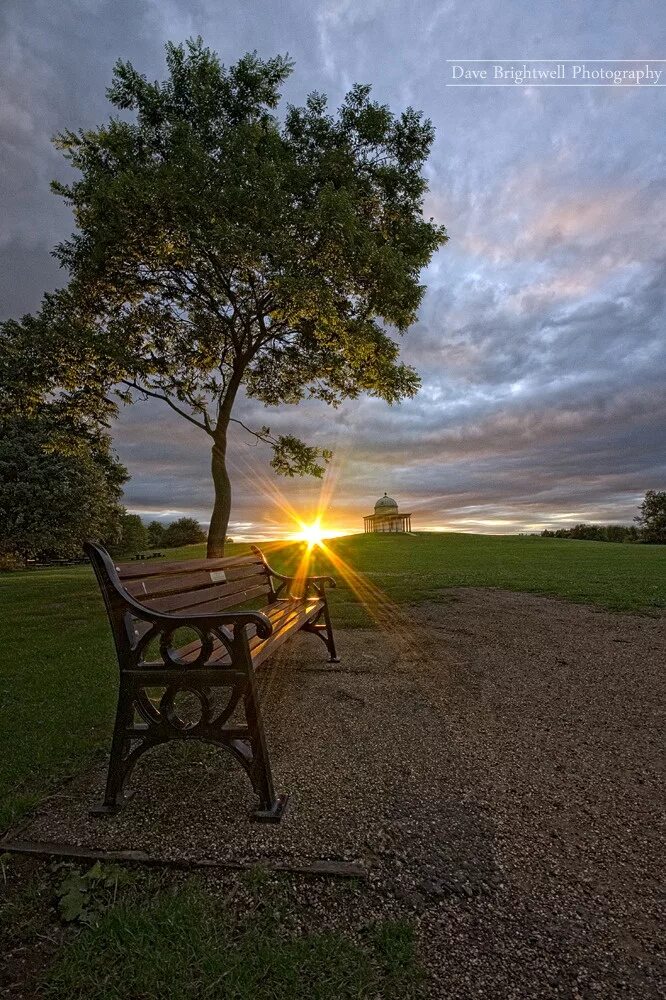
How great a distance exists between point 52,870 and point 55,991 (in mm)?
762

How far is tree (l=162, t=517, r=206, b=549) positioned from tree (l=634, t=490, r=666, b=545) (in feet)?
Answer: 200

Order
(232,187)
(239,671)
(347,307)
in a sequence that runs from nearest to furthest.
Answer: (239,671), (232,187), (347,307)

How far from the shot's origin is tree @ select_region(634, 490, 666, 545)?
66812 millimetres

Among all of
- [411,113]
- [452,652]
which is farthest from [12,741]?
[411,113]

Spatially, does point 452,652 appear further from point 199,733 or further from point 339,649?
point 199,733

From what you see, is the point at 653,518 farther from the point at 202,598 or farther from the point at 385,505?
the point at 202,598

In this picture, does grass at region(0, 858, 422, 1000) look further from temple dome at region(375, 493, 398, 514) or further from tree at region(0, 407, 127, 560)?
temple dome at region(375, 493, 398, 514)

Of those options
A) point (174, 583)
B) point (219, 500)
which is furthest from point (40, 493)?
point (174, 583)

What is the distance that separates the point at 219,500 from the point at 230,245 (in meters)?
6.17

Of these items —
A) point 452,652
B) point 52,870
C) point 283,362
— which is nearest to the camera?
point 52,870

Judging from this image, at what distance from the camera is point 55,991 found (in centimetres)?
190

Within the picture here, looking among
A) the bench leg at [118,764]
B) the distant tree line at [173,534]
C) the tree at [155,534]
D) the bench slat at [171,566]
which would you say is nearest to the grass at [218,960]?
the bench leg at [118,764]

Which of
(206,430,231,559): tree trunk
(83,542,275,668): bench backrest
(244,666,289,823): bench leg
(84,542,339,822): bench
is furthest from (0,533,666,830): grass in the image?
(206,430,231,559): tree trunk

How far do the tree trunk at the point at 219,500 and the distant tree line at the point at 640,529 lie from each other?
62.9 m
